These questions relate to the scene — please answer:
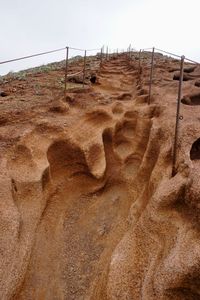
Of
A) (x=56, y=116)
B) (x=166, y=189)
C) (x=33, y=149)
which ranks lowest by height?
(x=166, y=189)

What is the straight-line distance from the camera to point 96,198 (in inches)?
292

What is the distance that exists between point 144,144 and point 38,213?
11.8 feet

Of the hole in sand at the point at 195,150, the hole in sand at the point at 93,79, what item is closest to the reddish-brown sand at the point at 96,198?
the hole in sand at the point at 195,150

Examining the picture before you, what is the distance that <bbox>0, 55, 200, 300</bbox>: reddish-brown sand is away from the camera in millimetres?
4766

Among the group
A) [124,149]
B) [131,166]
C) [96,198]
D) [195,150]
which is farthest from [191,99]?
[96,198]

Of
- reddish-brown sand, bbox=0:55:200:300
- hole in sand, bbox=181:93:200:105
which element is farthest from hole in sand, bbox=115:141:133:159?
Result: hole in sand, bbox=181:93:200:105

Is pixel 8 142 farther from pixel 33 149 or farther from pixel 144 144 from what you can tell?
pixel 144 144

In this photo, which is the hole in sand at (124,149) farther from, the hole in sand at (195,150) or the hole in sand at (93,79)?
the hole in sand at (93,79)

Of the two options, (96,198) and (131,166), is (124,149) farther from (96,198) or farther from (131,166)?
(96,198)

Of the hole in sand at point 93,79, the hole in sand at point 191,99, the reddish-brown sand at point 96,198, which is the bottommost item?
the reddish-brown sand at point 96,198

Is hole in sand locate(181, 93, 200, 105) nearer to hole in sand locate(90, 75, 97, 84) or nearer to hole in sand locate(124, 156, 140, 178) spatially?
hole in sand locate(124, 156, 140, 178)

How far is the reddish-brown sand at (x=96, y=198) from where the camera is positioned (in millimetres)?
4766

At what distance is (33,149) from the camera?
690 cm

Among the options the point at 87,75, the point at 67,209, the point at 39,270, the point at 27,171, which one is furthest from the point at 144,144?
the point at 87,75
